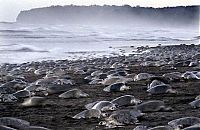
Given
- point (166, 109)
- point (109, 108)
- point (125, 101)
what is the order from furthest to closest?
point (125, 101)
point (109, 108)
point (166, 109)

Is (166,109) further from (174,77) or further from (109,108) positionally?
(174,77)

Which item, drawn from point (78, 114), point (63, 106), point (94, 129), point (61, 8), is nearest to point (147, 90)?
point (63, 106)

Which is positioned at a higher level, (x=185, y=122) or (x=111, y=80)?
(x=185, y=122)

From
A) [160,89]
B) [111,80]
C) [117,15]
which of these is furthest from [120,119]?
[117,15]

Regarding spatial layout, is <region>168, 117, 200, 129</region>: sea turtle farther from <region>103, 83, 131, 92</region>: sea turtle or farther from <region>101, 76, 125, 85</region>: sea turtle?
<region>101, 76, 125, 85</region>: sea turtle

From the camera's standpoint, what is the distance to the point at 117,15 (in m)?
101

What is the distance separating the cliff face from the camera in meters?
97.2

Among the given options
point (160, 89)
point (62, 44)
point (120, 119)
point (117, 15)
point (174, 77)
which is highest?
point (120, 119)

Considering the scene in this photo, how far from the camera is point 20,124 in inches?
171

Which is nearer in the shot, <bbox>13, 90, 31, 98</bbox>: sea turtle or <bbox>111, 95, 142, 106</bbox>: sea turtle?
<bbox>111, 95, 142, 106</bbox>: sea turtle

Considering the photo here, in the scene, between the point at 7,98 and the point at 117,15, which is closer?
the point at 7,98

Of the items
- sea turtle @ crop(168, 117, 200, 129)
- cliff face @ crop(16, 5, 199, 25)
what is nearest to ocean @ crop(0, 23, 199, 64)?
sea turtle @ crop(168, 117, 200, 129)

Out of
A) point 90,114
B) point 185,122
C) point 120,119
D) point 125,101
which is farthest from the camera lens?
point 125,101

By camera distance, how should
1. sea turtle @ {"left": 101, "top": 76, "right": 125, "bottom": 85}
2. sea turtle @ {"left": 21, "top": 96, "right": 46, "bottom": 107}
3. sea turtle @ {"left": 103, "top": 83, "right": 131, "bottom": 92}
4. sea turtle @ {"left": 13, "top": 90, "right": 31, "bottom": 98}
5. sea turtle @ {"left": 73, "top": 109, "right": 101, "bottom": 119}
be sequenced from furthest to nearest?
1. sea turtle @ {"left": 101, "top": 76, "right": 125, "bottom": 85}
2. sea turtle @ {"left": 103, "top": 83, "right": 131, "bottom": 92}
3. sea turtle @ {"left": 13, "top": 90, "right": 31, "bottom": 98}
4. sea turtle @ {"left": 21, "top": 96, "right": 46, "bottom": 107}
5. sea turtle @ {"left": 73, "top": 109, "right": 101, "bottom": 119}
